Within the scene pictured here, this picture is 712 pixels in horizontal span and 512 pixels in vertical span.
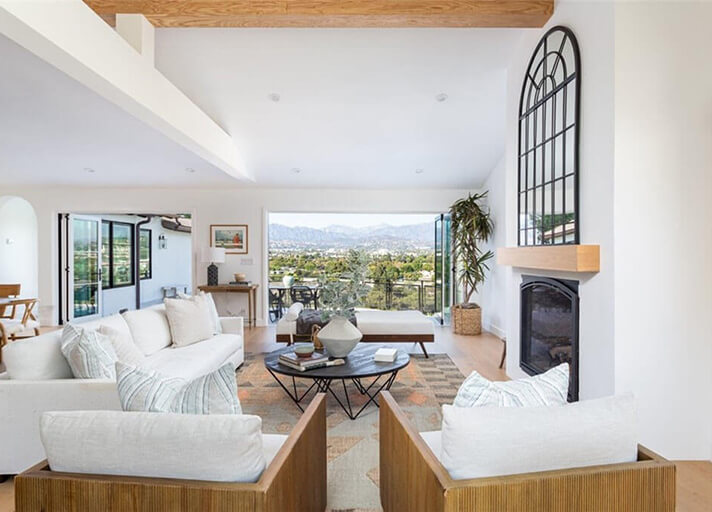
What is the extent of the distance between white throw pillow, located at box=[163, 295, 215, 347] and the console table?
9.67 feet

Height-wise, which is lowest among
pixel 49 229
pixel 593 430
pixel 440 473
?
pixel 440 473

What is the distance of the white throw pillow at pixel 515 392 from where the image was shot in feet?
4.81

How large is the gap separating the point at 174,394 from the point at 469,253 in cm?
583

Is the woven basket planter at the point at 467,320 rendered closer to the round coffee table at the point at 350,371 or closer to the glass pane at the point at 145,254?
the round coffee table at the point at 350,371

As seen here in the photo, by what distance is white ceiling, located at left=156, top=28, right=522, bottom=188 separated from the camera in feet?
13.2

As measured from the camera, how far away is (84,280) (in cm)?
784

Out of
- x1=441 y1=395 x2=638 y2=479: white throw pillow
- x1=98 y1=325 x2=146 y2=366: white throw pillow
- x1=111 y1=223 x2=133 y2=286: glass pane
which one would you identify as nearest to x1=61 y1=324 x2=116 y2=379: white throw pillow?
x1=98 y1=325 x2=146 y2=366: white throw pillow

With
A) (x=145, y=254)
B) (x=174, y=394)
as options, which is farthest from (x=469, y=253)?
(x=145, y=254)

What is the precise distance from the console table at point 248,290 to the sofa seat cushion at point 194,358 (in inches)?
114

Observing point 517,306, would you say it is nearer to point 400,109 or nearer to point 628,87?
point 628,87

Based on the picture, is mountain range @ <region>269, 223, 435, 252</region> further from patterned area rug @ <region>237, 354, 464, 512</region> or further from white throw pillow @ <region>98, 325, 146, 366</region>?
white throw pillow @ <region>98, 325, 146, 366</region>

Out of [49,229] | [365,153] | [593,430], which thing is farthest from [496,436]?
[49,229]

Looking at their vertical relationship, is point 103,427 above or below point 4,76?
below

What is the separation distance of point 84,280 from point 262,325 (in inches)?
132
